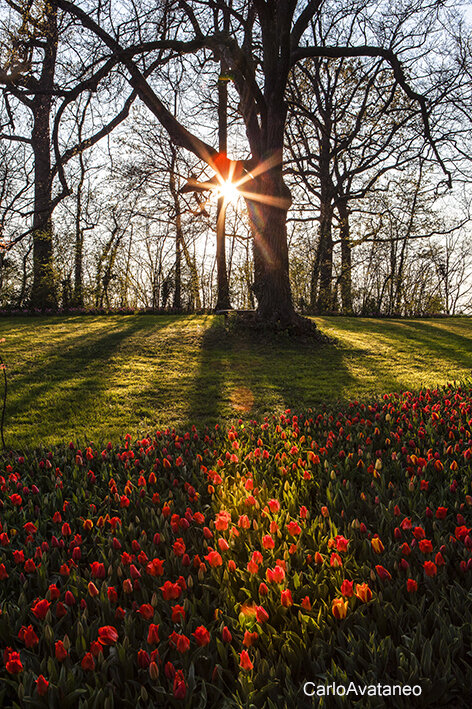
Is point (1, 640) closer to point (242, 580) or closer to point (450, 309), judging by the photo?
point (242, 580)

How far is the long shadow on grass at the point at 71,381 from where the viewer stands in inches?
234

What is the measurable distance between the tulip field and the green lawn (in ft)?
7.13

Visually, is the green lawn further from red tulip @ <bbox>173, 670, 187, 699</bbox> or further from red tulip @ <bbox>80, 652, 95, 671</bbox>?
red tulip @ <bbox>173, 670, 187, 699</bbox>

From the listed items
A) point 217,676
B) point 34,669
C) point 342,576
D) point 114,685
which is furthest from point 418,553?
point 34,669

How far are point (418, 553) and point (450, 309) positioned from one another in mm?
32731

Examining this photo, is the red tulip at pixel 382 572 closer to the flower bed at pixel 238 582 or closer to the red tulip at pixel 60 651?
the flower bed at pixel 238 582

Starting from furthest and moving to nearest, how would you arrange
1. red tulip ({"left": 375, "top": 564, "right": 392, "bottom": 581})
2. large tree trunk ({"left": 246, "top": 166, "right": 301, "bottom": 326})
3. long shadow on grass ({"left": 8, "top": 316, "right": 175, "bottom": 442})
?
1. large tree trunk ({"left": 246, "top": 166, "right": 301, "bottom": 326})
2. long shadow on grass ({"left": 8, "top": 316, "right": 175, "bottom": 442})
3. red tulip ({"left": 375, "top": 564, "right": 392, "bottom": 581})

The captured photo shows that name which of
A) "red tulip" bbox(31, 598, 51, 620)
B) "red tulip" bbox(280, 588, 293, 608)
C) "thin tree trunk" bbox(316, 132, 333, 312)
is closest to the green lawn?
"red tulip" bbox(31, 598, 51, 620)

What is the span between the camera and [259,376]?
7.82 metres

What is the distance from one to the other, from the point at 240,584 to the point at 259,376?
18.9 ft

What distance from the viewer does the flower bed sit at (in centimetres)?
157

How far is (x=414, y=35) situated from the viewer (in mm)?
13328

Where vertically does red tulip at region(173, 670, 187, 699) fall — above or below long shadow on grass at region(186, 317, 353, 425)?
below

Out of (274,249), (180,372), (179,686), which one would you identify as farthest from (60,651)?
(274,249)
